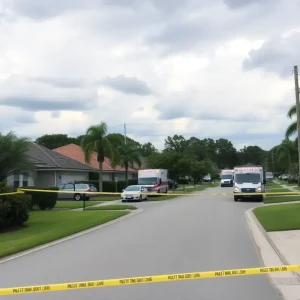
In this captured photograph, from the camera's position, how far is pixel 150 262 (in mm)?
9797

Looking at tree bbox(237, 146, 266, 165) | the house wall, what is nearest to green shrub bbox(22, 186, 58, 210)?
the house wall

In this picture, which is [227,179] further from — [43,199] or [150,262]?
[150,262]

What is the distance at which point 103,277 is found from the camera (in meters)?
8.30

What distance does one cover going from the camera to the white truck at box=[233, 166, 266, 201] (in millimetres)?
31266

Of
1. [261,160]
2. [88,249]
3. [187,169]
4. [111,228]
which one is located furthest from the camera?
[261,160]

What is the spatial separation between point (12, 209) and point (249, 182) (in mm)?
18992

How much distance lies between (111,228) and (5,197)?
4062 millimetres

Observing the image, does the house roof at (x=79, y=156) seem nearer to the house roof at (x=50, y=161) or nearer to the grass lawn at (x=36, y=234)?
the house roof at (x=50, y=161)

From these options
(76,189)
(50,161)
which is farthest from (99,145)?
(76,189)

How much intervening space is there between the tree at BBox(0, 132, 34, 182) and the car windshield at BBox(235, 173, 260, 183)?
16.1 m

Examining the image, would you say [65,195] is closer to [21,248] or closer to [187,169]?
[187,169]

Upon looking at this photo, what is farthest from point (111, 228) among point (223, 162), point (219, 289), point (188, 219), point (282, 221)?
point (223, 162)

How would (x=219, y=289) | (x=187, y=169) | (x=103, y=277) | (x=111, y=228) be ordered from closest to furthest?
(x=219, y=289) < (x=103, y=277) < (x=111, y=228) < (x=187, y=169)

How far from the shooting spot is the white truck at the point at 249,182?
103 ft
